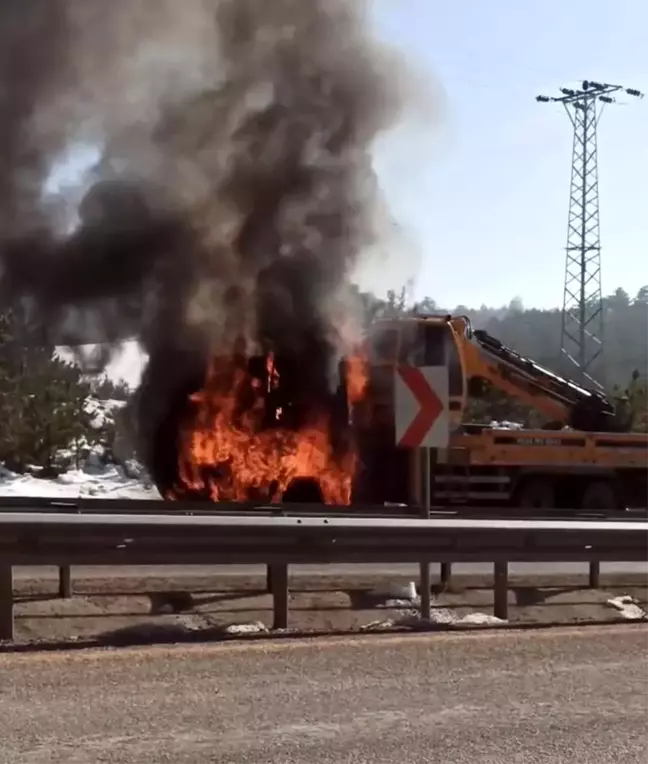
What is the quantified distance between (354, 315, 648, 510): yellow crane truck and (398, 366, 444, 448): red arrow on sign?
6416 millimetres

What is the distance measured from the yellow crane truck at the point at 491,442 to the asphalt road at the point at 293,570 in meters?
3.56

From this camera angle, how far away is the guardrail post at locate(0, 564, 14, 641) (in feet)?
24.0

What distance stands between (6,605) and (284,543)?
191 cm

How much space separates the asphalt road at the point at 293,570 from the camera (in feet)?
33.2

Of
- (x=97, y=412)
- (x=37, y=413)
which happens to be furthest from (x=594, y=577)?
(x=97, y=412)

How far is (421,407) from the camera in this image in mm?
9234

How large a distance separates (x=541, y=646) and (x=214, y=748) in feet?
10.6

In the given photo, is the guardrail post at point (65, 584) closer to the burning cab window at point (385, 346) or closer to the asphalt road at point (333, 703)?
the asphalt road at point (333, 703)

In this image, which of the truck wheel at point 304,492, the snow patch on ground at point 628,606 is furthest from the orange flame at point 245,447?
the snow patch on ground at point 628,606

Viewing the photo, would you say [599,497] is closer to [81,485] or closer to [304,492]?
[304,492]

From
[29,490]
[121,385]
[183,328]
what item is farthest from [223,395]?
[29,490]

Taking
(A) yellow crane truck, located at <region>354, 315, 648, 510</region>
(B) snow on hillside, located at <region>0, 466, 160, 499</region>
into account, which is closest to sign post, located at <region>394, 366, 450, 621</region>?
(A) yellow crane truck, located at <region>354, 315, 648, 510</region>

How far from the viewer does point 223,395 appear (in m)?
16.1

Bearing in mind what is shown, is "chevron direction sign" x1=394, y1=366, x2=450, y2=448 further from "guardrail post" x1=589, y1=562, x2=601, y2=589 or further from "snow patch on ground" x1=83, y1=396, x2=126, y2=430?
"snow patch on ground" x1=83, y1=396, x2=126, y2=430
